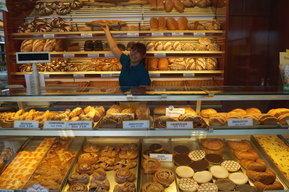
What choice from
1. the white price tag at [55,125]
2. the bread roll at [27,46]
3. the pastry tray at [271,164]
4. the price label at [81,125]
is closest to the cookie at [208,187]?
the pastry tray at [271,164]

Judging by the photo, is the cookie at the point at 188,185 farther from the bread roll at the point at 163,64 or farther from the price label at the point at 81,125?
the bread roll at the point at 163,64

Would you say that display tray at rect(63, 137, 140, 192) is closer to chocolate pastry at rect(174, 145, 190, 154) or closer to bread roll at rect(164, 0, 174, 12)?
chocolate pastry at rect(174, 145, 190, 154)

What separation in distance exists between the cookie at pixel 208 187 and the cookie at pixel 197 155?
0.35 m

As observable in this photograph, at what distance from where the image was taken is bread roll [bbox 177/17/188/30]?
4.60 meters

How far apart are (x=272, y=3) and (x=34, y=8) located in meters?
4.78

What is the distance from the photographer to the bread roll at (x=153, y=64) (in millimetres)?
4664

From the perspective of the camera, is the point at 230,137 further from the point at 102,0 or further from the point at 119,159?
the point at 102,0

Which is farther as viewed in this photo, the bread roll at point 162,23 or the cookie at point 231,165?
the bread roll at point 162,23

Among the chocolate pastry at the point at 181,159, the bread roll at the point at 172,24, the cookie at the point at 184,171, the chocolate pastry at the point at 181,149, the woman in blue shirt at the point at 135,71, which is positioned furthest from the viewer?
the bread roll at the point at 172,24

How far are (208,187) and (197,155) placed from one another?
421mm

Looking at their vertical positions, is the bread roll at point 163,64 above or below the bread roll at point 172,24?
below

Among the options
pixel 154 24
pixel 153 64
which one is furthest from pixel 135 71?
pixel 154 24

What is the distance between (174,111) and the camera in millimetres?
2268

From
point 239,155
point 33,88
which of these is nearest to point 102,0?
point 33,88
